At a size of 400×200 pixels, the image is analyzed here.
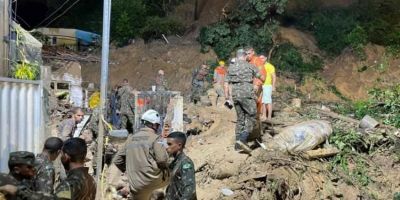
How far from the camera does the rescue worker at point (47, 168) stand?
5.10 metres

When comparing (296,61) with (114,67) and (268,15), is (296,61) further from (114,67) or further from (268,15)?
(114,67)

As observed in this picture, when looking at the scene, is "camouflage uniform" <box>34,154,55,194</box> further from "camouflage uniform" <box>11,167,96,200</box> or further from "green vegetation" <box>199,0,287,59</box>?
"green vegetation" <box>199,0,287,59</box>

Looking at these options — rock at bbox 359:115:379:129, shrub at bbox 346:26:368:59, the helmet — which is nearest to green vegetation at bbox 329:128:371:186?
rock at bbox 359:115:379:129

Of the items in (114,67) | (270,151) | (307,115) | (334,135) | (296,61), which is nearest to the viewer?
(270,151)

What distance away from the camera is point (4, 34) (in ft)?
25.3

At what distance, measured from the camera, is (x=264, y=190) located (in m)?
9.87

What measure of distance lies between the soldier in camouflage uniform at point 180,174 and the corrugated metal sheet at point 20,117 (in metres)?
2.56

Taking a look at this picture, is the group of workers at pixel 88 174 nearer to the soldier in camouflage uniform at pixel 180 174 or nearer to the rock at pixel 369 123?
the soldier in camouflage uniform at pixel 180 174

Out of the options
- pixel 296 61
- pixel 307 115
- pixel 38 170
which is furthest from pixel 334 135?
pixel 296 61

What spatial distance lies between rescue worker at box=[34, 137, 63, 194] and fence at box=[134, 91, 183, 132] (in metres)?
7.58

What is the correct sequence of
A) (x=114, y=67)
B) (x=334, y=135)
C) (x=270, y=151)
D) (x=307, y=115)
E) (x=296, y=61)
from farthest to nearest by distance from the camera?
(x=114, y=67) → (x=296, y=61) → (x=307, y=115) → (x=334, y=135) → (x=270, y=151)

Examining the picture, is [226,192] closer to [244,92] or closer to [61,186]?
[244,92]

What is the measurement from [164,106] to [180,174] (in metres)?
7.92

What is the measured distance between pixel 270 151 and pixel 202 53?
599 inches
